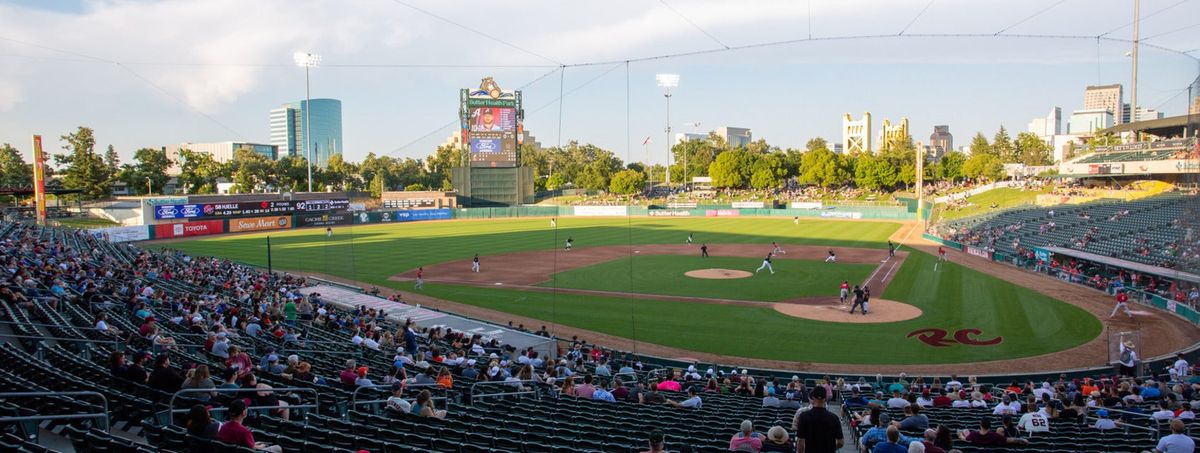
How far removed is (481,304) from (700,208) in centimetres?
6807

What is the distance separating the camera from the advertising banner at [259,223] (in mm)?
69250

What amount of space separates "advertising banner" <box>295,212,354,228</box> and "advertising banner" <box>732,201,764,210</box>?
49597 mm

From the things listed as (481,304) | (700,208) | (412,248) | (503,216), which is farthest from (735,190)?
(481,304)

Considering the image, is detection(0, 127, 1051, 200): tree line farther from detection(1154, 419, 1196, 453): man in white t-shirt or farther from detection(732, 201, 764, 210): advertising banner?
Result: detection(1154, 419, 1196, 453): man in white t-shirt

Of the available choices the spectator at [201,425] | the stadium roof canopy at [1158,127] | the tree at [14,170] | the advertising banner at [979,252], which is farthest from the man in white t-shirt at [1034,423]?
the tree at [14,170]

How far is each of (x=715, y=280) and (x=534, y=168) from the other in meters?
77.2

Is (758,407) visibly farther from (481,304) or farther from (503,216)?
(503,216)

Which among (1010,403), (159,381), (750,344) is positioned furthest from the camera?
(750,344)

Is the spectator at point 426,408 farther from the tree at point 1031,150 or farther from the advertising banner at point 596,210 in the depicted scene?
the tree at point 1031,150

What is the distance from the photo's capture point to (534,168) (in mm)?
110438

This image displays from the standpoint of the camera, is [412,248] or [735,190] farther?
[735,190]

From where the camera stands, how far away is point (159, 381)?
26.7 feet

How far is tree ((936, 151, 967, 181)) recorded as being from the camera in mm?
108812

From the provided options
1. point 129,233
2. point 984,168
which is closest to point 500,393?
point 129,233
